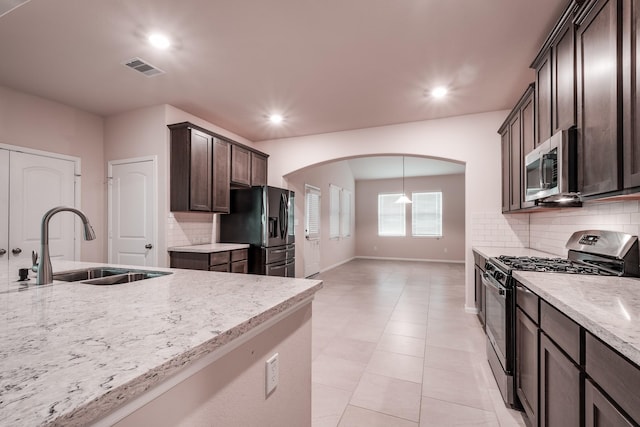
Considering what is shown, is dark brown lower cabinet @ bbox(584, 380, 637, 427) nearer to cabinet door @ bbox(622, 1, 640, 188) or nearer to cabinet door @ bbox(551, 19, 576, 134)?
cabinet door @ bbox(622, 1, 640, 188)

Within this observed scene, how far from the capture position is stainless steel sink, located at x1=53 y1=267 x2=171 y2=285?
Result: 1.80 meters

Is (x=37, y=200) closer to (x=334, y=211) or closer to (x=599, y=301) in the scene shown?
(x=599, y=301)

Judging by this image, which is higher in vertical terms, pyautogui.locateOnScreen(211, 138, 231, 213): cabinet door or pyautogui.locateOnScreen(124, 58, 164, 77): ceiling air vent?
pyautogui.locateOnScreen(124, 58, 164, 77): ceiling air vent

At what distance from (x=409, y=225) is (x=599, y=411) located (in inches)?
333

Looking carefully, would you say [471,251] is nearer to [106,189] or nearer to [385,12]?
[385,12]

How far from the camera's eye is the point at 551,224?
120 inches

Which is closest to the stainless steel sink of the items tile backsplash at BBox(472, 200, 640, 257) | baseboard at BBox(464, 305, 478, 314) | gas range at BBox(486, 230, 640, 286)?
gas range at BBox(486, 230, 640, 286)

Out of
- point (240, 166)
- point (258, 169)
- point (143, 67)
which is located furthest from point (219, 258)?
point (143, 67)

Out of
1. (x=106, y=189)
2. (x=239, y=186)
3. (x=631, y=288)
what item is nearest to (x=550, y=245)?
(x=631, y=288)

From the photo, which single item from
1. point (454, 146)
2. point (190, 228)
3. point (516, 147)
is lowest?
point (190, 228)

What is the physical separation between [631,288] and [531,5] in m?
1.91

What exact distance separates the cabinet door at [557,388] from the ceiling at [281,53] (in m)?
2.20

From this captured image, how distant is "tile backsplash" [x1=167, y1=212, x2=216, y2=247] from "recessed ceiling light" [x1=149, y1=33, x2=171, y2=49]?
1.97m

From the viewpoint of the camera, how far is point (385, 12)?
84.4 inches
